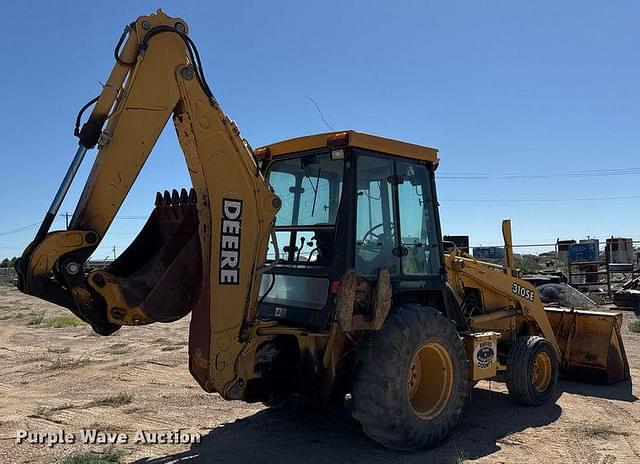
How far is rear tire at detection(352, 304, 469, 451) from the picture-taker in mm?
4941

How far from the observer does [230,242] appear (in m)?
4.79

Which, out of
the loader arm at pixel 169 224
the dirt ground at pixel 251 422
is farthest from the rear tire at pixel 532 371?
the loader arm at pixel 169 224

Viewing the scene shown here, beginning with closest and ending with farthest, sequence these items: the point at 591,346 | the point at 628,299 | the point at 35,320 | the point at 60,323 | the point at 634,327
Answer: the point at 591,346, the point at 634,327, the point at 60,323, the point at 35,320, the point at 628,299

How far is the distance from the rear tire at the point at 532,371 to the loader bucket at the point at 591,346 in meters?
0.95

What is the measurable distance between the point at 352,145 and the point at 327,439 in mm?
2708

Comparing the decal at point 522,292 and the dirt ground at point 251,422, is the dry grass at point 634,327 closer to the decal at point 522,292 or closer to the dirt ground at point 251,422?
the dirt ground at point 251,422

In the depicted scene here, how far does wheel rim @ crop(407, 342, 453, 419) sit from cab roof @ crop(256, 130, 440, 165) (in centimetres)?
→ 184

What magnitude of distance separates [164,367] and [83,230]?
17.1 feet

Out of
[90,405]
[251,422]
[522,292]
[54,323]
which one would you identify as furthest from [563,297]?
[54,323]

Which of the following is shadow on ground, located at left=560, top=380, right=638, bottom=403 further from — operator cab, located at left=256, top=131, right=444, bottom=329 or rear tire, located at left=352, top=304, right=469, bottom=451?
operator cab, located at left=256, top=131, right=444, bottom=329

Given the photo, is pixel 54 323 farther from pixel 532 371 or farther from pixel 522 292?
pixel 532 371

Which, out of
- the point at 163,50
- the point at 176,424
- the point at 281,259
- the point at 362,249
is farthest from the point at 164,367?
the point at 163,50

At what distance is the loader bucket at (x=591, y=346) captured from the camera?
777 centimetres

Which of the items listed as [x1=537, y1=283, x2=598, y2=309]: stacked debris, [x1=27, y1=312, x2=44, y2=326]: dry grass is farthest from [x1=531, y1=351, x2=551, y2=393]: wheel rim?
[x1=27, y1=312, x2=44, y2=326]: dry grass
